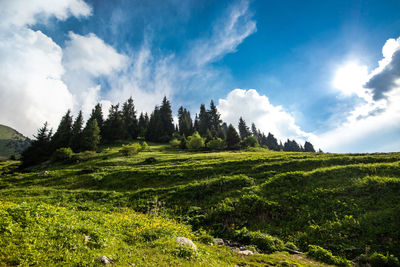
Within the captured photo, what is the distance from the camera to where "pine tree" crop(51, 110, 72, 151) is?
5749 centimetres

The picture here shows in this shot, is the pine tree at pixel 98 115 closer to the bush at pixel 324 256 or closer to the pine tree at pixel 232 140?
the pine tree at pixel 232 140

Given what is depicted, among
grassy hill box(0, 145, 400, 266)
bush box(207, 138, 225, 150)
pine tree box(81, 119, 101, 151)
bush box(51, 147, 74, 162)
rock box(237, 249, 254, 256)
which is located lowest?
rock box(237, 249, 254, 256)

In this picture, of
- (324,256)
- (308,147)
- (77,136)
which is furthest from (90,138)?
(308,147)

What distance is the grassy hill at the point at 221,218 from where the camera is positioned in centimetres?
587

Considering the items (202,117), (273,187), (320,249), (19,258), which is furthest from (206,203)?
(202,117)

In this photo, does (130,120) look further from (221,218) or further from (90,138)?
(221,218)

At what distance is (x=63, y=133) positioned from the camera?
201 feet

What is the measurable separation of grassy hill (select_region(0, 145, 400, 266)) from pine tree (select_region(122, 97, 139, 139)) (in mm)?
56791

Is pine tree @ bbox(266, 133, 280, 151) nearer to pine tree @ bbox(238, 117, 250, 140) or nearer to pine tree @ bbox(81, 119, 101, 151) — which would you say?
pine tree @ bbox(238, 117, 250, 140)

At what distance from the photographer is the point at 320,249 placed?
8.53 m

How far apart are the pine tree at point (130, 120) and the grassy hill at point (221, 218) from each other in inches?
2236

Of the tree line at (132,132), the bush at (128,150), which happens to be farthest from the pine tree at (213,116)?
the bush at (128,150)

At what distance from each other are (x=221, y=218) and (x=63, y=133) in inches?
2798

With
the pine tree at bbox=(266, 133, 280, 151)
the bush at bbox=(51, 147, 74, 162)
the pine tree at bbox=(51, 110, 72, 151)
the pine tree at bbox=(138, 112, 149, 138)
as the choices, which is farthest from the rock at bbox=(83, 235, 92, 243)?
the pine tree at bbox=(266, 133, 280, 151)
